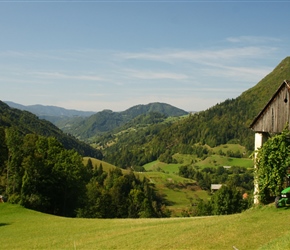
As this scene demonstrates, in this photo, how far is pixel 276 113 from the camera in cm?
2938

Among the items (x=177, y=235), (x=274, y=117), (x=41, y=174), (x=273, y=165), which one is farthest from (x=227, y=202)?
(x=177, y=235)

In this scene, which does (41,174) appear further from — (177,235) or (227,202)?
(227,202)

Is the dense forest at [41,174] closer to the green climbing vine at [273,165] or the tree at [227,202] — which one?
the green climbing vine at [273,165]

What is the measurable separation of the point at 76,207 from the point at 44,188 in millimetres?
10970

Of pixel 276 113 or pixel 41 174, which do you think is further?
pixel 41 174

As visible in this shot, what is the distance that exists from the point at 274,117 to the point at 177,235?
1358 centimetres

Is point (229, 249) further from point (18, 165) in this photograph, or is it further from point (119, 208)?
point (119, 208)

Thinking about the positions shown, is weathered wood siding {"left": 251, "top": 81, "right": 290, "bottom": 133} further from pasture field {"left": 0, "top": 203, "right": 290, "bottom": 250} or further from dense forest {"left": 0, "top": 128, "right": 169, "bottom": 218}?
dense forest {"left": 0, "top": 128, "right": 169, "bottom": 218}

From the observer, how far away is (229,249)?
18.0 metres

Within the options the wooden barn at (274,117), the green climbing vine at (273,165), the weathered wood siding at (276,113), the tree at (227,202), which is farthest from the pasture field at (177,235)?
the tree at (227,202)

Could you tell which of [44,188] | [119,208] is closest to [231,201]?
[119,208]

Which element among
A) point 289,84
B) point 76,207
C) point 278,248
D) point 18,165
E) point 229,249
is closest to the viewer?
point 278,248

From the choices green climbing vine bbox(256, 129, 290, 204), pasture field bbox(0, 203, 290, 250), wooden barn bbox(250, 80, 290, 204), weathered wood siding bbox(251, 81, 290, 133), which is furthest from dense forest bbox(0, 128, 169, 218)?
weathered wood siding bbox(251, 81, 290, 133)

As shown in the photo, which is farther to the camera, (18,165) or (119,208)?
(119,208)
